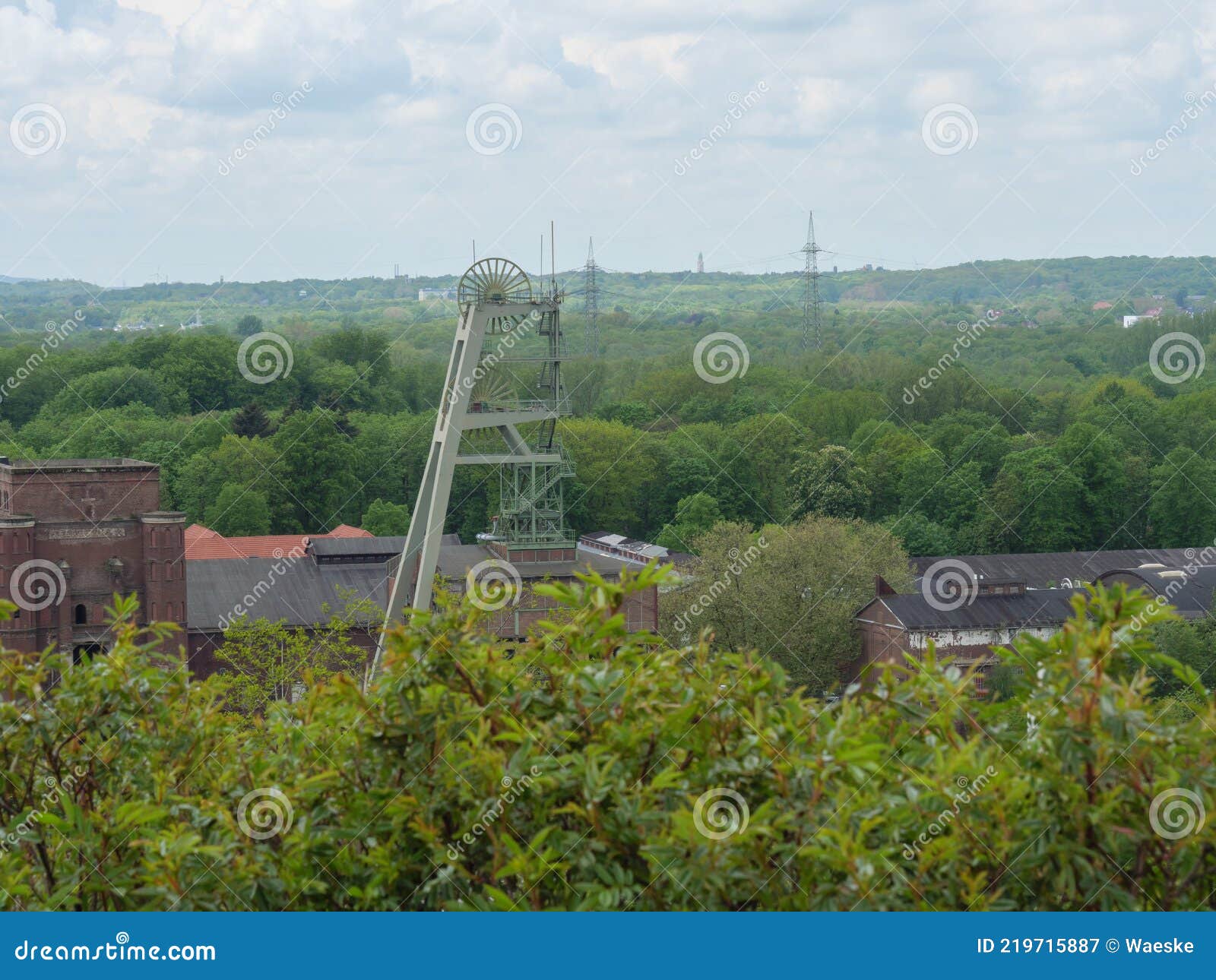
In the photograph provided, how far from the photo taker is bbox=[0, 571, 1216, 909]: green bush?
593 cm

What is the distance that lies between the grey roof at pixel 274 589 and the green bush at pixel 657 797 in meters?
33.3

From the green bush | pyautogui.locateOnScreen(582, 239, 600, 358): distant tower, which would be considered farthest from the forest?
the green bush

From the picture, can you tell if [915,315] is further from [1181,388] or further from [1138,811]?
[1138,811]

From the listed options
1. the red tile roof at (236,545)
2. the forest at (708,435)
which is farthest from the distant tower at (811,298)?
the red tile roof at (236,545)

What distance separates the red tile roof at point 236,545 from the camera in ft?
176

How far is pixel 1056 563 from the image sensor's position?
56281 mm

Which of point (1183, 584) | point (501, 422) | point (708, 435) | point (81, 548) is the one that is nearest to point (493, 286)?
point (501, 422)

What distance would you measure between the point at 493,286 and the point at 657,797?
27257 mm

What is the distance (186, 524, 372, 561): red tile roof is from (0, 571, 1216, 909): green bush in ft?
151

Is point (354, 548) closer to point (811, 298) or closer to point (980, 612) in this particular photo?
point (980, 612)

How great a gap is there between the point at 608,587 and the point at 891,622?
117 feet

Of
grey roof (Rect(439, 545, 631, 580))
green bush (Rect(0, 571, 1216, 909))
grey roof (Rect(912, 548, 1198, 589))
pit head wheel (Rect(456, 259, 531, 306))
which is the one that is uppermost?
pit head wheel (Rect(456, 259, 531, 306))

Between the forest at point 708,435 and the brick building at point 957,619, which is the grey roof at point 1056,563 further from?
the brick building at point 957,619

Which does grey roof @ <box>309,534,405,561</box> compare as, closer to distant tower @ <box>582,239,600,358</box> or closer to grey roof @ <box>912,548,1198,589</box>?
grey roof @ <box>912,548,1198,589</box>
